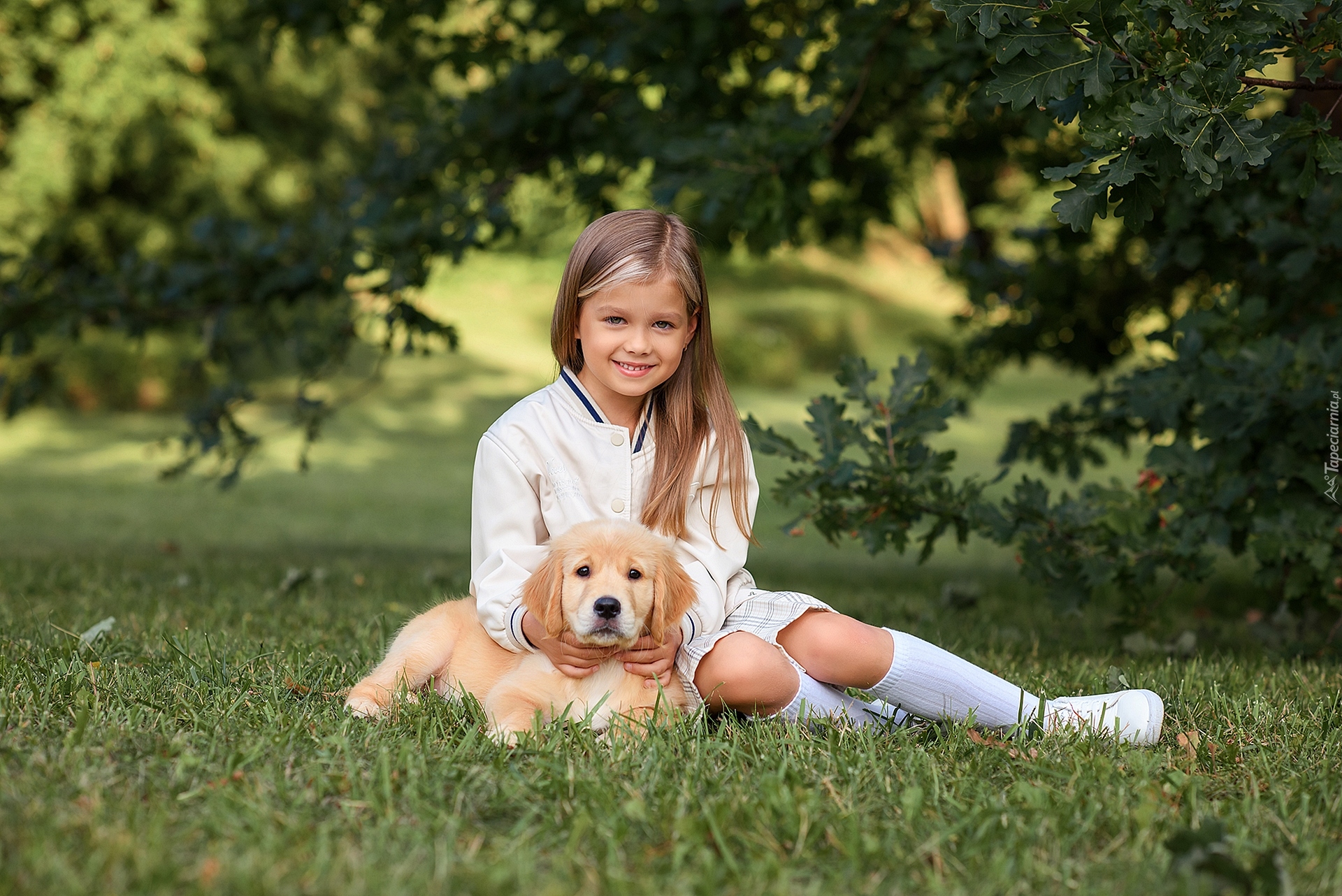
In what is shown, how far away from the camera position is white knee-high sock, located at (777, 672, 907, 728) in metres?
2.88

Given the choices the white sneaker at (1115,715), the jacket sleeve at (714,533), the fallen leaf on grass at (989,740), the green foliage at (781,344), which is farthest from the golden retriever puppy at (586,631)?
the green foliage at (781,344)

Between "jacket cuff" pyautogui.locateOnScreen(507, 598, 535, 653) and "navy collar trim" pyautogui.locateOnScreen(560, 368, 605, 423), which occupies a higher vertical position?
"navy collar trim" pyautogui.locateOnScreen(560, 368, 605, 423)

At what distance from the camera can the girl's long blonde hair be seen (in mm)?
2992

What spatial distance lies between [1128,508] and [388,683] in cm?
260

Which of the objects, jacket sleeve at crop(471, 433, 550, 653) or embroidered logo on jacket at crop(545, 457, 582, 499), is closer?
jacket sleeve at crop(471, 433, 550, 653)

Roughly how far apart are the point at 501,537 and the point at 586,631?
408mm

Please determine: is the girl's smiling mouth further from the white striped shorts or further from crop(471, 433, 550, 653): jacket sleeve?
the white striped shorts

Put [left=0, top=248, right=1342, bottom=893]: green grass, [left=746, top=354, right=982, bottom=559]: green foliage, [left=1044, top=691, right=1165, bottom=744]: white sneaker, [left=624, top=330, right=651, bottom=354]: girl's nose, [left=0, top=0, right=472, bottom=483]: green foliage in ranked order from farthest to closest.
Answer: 1. [left=0, top=0, right=472, bottom=483]: green foliage
2. [left=746, top=354, right=982, bottom=559]: green foliage
3. [left=624, top=330, right=651, bottom=354]: girl's nose
4. [left=1044, top=691, right=1165, bottom=744]: white sneaker
5. [left=0, top=248, right=1342, bottom=893]: green grass

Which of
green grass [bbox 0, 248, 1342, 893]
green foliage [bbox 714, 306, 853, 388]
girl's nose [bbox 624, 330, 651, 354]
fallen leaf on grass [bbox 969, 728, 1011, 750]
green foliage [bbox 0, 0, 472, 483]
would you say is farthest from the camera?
green foliage [bbox 714, 306, 853, 388]

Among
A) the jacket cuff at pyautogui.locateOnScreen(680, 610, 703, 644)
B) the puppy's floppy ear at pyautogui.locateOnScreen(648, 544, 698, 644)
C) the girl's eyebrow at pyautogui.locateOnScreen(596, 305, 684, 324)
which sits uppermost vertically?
the girl's eyebrow at pyautogui.locateOnScreen(596, 305, 684, 324)

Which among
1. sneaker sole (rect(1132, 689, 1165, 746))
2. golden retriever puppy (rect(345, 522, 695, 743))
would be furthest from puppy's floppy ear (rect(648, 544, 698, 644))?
sneaker sole (rect(1132, 689, 1165, 746))

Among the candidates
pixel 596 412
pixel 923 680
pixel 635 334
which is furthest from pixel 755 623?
pixel 635 334

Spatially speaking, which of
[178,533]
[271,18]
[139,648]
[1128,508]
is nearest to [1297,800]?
[1128,508]

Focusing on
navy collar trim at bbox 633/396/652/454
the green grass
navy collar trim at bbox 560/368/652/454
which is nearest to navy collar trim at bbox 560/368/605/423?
navy collar trim at bbox 560/368/652/454
